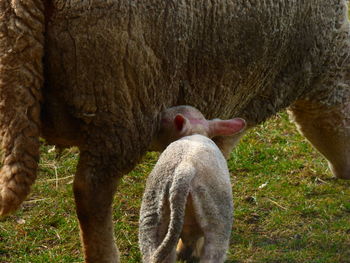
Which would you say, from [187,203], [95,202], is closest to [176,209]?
[187,203]

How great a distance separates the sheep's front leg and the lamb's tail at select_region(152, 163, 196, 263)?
0.57 meters

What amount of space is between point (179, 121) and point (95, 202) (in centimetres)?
54

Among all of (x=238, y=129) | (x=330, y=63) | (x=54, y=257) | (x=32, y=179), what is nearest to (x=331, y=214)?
(x=330, y=63)

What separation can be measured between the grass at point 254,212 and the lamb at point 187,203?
1.06m

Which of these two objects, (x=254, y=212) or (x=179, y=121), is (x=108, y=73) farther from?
(x=254, y=212)

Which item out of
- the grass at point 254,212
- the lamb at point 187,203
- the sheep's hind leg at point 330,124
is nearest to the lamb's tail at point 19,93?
the lamb at point 187,203

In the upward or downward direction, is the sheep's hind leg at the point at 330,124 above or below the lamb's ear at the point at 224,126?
below

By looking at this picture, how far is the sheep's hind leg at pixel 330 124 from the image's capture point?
4906 mm

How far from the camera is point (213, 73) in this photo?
3.99 m

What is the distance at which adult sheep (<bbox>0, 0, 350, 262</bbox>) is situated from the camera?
131 inches

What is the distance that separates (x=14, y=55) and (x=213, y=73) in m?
1.11

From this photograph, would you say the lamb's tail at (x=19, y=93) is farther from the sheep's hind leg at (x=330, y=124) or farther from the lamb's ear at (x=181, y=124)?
the sheep's hind leg at (x=330, y=124)

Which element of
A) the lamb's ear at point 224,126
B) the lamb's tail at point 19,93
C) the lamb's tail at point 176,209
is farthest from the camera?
the lamb's ear at point 224,126

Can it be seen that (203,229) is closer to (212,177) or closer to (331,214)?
(212,177)
